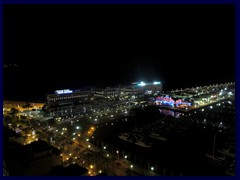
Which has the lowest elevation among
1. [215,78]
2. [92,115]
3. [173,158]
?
[173,158]

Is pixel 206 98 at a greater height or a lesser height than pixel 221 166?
greater

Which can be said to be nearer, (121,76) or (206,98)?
(206,98)

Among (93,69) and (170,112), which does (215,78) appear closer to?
(93,69)

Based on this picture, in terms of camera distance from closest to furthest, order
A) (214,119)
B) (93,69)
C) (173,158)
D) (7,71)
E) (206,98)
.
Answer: (173,158), (214,119), (206,98), (7,71), (93,69)

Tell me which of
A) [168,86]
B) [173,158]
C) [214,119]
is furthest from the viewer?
[168,86]

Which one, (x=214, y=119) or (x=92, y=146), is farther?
(x=214, y=119)

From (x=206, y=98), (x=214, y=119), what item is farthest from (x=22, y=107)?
(x=206, y=98)

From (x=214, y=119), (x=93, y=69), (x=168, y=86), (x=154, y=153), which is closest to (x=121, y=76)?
(x=93, y=69)

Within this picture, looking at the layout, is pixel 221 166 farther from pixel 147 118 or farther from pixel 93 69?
pixel 93 69

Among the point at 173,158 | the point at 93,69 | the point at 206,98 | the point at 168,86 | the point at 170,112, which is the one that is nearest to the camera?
the point at 173,158
